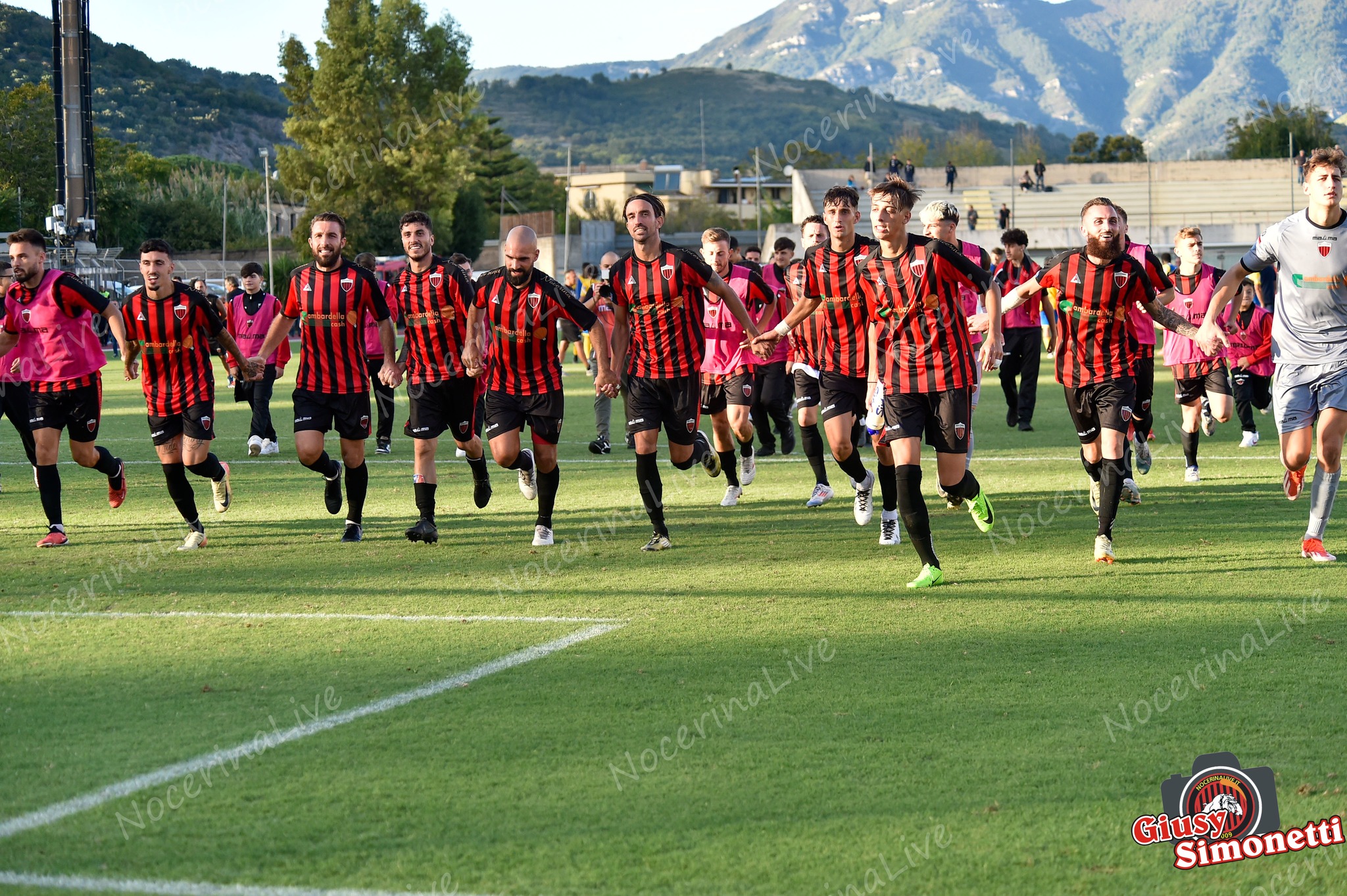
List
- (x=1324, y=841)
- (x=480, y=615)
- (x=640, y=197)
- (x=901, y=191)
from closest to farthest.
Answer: (x=1324, y=841) → (x=480, y=615) → (x=901, y=191) → (x=640, y=197)

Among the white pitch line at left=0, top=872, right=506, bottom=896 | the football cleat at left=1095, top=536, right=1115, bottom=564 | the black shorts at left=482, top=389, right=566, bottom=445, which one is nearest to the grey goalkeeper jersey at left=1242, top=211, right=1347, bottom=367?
the football cleat at left=1095, top=536, right=1115, bottom=564

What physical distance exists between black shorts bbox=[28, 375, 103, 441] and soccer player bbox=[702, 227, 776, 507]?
4554 mm

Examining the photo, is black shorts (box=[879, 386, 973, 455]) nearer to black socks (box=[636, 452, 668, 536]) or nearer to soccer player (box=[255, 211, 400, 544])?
black socks (box=[636, 452, 668, 536])

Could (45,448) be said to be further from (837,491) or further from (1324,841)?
(1324,841)

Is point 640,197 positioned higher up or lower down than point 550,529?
higher up

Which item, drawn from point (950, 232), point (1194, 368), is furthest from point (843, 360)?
point (1194, 368)

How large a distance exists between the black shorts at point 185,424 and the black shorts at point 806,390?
4317mm

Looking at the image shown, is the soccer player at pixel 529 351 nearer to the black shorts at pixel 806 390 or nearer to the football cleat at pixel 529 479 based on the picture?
the football cleat at pixel 529 479

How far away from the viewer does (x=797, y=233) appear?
64688 millimetres

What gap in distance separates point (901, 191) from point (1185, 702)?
3313mm

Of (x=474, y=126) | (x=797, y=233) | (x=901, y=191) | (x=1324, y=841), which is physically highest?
(x=474, y=126)

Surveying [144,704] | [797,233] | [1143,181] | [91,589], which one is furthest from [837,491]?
[1143,181]

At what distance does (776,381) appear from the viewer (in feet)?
40.3

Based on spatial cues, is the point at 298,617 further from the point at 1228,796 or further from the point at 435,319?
the point at 1228,796
